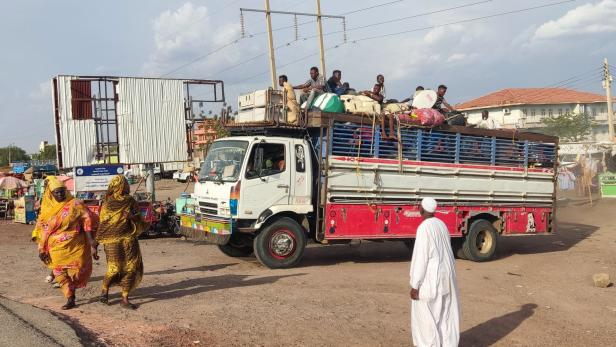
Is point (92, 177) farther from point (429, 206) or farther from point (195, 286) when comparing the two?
point (429, 206)

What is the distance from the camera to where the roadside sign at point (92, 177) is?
576 inches

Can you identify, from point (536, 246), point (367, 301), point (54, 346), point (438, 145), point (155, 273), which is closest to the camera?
point (54, 346)

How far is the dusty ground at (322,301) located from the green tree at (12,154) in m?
91.7

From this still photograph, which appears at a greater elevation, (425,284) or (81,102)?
(81,102)

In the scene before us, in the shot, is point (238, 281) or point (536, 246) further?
point (536, 246)

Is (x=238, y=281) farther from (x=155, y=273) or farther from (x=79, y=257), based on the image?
(x=79, y=257)

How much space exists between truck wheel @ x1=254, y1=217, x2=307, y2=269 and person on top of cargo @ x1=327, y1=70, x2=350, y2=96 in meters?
3.06

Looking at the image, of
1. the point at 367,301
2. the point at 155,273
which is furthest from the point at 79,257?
the point at 367,301

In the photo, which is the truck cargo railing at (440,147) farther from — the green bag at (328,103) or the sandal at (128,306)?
the sandal at (128,306)

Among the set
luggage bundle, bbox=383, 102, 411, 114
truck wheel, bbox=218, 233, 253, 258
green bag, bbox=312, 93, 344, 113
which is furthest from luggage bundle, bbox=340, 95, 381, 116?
truck wheel, bbox=218, 233, 253, 258

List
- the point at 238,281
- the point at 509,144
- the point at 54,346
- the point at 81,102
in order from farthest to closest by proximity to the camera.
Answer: the point at 81,102
the point at 509,144
the point at 238,281
the point at 54,346

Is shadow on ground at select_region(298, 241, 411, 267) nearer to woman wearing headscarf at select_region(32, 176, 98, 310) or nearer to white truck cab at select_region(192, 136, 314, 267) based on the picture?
white truck cab at select_region(192, 136, 314, 267)

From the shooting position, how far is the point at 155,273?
8.79 metres

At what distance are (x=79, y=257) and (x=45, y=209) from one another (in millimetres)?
708
